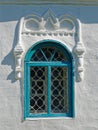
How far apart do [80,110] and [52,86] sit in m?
0.65

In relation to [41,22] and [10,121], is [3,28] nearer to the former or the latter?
[41,22]

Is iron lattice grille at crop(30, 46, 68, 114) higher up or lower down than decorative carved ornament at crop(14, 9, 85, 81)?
lower down

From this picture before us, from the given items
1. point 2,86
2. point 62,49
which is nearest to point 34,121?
point 2,86

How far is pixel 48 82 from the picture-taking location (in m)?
7.36

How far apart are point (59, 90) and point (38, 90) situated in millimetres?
379

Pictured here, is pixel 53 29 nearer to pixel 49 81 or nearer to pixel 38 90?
pixel 49 81

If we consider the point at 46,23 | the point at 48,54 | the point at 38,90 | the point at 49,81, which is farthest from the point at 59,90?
the point at 46,23

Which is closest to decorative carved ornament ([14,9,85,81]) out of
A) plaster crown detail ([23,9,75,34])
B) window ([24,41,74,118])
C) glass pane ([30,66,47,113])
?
plaster crown detail ([23,9,75,34])

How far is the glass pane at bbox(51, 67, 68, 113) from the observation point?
293 inches

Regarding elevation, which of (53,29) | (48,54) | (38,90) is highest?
(53,29)

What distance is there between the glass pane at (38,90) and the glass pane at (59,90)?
14 centimetres

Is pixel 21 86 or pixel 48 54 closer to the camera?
pixel 21 86

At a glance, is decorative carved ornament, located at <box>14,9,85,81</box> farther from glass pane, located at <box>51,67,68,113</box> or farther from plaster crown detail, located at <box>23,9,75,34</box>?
glass pane, located at <box>51,67,68,113</box>

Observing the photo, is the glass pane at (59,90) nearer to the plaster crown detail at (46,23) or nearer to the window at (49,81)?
the window at (49,81)
